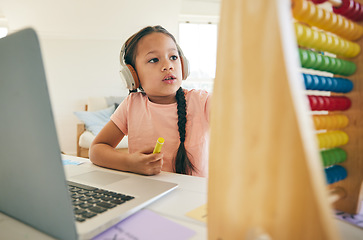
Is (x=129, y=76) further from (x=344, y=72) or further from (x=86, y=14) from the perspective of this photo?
(x=86, y=14)

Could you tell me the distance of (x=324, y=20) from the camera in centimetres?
39

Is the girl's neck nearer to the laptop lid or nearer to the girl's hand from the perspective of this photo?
the girl's hand

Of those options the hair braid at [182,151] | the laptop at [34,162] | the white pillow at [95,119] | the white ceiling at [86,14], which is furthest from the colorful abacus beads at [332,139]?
the white ceiling at [86,14]

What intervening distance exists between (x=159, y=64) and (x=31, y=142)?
0.77m

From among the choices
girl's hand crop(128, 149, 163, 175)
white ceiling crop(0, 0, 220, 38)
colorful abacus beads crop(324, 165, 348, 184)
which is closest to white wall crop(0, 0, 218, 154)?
white ceiling crop(0, 0, 220, 38)

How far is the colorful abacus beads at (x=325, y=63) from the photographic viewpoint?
1.23 ft

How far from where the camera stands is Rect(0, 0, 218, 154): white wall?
149 inches

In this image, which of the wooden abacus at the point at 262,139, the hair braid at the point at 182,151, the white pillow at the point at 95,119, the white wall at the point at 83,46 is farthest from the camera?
the white wall at the point at 83,46

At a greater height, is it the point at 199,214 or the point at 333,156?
the point at 333,156

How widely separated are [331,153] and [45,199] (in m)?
0.51

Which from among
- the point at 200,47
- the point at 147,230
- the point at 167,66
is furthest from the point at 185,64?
the point at 200,47

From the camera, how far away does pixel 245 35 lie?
240 millimetres

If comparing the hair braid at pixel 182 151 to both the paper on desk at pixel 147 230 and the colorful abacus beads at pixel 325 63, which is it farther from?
the colorful abacus beads at pixel 325 63

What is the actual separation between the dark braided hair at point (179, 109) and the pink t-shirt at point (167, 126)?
0.10 ft
